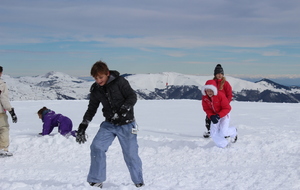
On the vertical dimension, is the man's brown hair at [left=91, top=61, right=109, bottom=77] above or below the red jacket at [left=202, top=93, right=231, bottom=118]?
above

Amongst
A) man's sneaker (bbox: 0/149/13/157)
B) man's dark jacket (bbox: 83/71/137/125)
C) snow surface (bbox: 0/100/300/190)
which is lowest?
man's sneaker (bbox: 0/149/13/157)

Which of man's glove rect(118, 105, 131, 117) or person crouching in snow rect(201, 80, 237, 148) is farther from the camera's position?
person crouching in snow rect(201, 80, 237, 148)

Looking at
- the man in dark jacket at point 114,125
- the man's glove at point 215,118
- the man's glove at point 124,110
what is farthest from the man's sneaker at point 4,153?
the man's glove at point 215,118

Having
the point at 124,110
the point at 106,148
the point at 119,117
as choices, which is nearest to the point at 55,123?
the point at 106,148

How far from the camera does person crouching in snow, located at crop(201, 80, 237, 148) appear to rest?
7199 millimetres

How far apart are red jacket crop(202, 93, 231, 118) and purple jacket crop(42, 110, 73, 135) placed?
3681mm

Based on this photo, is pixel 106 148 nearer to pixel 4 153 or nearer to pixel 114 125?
pixel 114 125

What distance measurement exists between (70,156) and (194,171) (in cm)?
283

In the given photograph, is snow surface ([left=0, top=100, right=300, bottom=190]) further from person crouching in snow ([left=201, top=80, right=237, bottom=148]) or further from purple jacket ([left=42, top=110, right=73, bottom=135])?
purple jacket ([left=42, top=110, right=73, bottom=135])

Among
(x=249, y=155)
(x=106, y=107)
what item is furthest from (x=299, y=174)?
(x=106, y=107)

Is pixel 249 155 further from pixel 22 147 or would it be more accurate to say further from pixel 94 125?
pixel 94 125

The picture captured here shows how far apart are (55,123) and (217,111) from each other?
14.3ft

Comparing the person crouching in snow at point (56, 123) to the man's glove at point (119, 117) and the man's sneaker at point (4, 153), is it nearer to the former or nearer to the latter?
the man's sneaker at point (4, 153)

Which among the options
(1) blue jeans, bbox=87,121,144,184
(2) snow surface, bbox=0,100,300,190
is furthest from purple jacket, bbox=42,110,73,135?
(1) blue jeans, bbox=87,121,144,184
